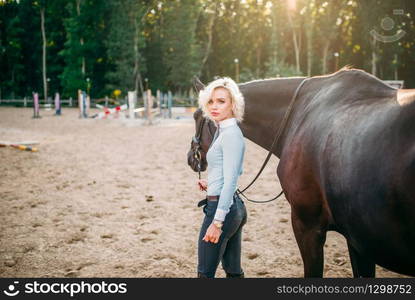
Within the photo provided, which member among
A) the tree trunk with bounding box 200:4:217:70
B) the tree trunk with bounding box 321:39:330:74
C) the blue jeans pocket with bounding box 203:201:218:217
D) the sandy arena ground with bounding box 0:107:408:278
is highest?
the tree trunk with bounding box 200:4:217:70

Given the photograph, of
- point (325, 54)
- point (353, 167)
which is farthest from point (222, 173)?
point (325, 54)

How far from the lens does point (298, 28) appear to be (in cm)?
4434

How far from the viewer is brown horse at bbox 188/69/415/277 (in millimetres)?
1912

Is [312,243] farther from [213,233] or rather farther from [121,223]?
[121,223]

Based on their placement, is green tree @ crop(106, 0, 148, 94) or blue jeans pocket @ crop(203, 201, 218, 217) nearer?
blue jeans pocket @ crop(203, 201, 218, 217)

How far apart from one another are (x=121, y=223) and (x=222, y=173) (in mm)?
3210

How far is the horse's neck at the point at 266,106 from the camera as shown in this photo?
3271mm

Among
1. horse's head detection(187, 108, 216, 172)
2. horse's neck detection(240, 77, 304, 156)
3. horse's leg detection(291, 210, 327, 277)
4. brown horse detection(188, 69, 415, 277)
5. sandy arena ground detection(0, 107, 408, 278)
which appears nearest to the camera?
brown horse detection(188, 69, 415, 277)

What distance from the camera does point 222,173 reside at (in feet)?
7.70

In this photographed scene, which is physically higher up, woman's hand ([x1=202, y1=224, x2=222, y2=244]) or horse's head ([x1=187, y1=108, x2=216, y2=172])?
horse's head ([x1=187, y1=108, x2=216, y2=172])

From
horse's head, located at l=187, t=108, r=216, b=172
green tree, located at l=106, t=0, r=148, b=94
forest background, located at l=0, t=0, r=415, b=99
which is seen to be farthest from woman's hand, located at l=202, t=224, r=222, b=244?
green tree, located at l=106, t=0, r=148, b=94

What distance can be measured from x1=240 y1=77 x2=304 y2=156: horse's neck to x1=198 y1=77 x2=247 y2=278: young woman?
1010 mm

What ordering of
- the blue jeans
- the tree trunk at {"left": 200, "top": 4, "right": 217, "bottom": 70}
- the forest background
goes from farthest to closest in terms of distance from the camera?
the tree trunk at {"left": 200, "top": 4, "right": 217, "bottom": 70} < the forest background < the blue jeans

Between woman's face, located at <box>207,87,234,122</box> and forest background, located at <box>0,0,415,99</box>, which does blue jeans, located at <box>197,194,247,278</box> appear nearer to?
woman's face, located at <box>207,87,234,122</box>
